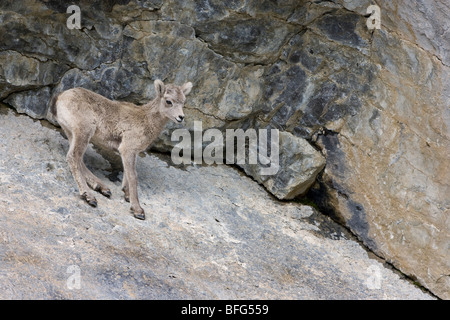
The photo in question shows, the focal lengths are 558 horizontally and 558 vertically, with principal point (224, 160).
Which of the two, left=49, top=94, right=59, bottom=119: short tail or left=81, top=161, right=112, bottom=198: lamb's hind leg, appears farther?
left=49, top=94, right=59, bottom=119: short tail

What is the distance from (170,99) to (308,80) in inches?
106

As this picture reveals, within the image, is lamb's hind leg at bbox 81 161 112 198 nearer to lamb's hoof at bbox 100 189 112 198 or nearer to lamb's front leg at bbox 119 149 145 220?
lamb's hoof at bbox 100 189 112 198

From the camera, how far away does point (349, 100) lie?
1023cm

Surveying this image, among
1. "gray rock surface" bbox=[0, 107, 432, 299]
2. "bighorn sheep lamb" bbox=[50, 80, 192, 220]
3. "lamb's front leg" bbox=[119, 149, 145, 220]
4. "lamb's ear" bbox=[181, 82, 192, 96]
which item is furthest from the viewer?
"lamb's ear" bbox=[181, 82, 192, 96]

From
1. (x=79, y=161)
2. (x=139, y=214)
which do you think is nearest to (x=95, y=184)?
(x=79, y=161)

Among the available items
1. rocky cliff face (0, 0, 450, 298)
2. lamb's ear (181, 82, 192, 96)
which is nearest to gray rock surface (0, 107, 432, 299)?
rocky cliff face (0, 0, 450, 298)

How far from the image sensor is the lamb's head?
9742 millimetres

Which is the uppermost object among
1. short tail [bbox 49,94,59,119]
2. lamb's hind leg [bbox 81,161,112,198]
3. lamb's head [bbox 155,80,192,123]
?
lamb's head [bbox 155,80,192,123]

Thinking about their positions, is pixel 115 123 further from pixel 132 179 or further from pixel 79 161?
pixel 132 179

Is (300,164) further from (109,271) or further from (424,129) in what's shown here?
(109,271)

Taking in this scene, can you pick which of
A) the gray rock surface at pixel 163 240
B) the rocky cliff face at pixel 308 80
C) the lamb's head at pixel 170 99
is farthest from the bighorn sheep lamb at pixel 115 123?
the rocky cliff face at pixel 308 80

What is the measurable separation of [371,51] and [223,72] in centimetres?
275

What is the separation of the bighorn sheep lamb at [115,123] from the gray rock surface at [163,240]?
0.28 meters

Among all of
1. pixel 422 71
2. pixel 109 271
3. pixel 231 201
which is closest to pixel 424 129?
pixel 422 71
